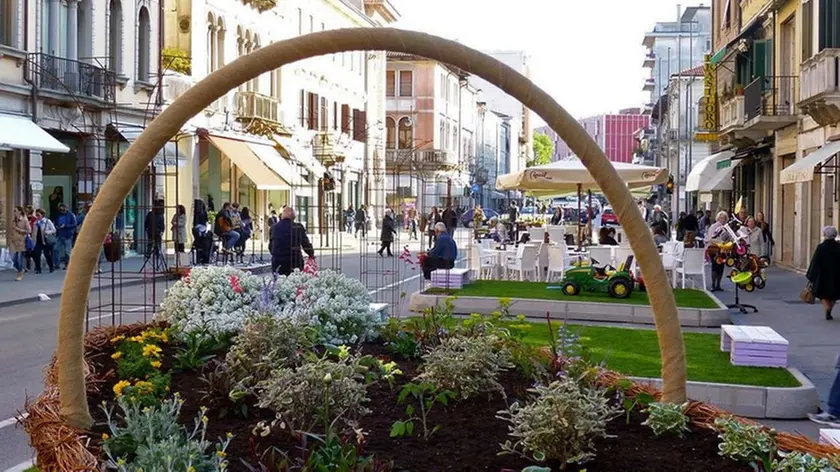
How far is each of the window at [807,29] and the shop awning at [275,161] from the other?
1720 cm

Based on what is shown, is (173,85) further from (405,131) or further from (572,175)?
(405,131)

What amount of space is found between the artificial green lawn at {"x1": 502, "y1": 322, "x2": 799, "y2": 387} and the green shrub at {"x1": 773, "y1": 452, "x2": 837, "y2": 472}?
3.77m

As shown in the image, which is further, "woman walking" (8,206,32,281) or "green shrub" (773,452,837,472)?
"woman walking" (8,206,32,281)

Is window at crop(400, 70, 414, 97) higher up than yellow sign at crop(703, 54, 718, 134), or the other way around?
window at crop(400, 70, 414, 97)

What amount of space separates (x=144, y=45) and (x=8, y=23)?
790 centimetres

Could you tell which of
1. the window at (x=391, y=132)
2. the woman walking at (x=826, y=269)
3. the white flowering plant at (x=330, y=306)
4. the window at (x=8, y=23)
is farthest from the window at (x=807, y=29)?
the window at (x=391, y=132)

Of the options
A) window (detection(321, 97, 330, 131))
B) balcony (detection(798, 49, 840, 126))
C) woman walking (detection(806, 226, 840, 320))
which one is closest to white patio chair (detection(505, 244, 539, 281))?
woman walking (detection(806, 226, 840, 320))

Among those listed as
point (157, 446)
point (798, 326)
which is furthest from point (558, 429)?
point (798, 326)

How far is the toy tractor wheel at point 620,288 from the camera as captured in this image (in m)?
19.4

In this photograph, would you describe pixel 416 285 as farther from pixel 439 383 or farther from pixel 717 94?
pixel 717 94

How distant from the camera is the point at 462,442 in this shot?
6.14 meters

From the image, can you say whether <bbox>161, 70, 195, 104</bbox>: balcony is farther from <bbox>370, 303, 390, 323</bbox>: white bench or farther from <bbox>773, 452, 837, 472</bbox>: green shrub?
<bbox>773, 452, 837, 472</bbox>: green shrub

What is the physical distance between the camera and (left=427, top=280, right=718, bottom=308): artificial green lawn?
61.7 ft

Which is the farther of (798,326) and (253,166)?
(253,166)
